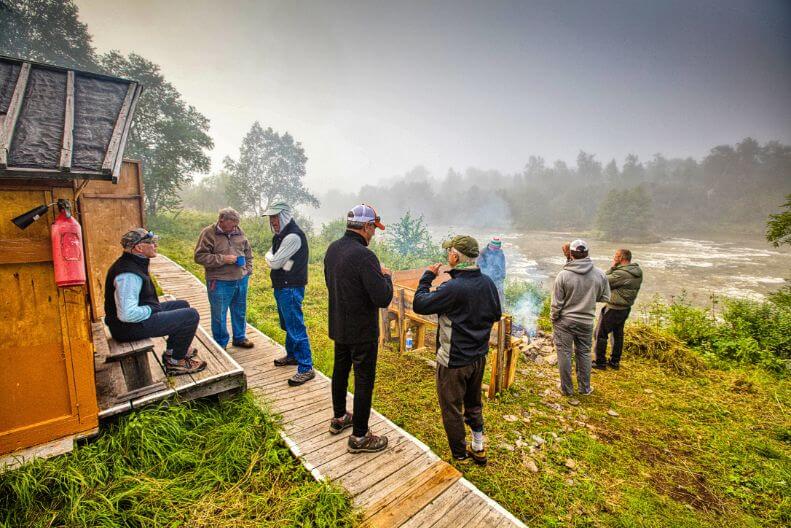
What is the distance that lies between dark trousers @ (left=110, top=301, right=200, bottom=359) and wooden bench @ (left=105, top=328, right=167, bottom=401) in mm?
89

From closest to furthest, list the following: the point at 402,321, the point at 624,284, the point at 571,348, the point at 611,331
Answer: the point at 571,348
the point at 624,284
the point at 611,331
the point at 402,321

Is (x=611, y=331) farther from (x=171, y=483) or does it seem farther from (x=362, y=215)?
(x=171, y=483)

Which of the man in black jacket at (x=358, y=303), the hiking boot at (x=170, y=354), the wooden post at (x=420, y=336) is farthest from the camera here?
the wooden post at (x=420, y=336)

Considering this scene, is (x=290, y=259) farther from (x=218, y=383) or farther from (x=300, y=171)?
(x=300, y=171)

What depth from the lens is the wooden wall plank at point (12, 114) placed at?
2.02 meters

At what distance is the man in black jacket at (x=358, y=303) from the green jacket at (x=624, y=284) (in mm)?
4689

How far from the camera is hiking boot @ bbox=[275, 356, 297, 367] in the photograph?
14.7 feet

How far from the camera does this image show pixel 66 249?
7.59 ft

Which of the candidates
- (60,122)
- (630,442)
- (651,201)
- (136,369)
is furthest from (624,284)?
(651,201)

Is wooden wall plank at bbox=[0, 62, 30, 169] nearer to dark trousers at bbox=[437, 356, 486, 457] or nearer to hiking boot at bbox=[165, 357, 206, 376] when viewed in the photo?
hiking boot at bbox=[165, 357, 206, 376]

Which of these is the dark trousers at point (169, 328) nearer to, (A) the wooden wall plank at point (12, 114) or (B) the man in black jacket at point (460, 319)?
(A) the wooden wall plank at point (12, 114)

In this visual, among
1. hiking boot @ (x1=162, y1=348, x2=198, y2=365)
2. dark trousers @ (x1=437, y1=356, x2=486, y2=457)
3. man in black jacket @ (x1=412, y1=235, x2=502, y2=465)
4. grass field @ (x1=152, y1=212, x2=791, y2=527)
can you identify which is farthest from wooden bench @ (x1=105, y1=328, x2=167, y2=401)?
dark trousers @ (x1=437, y1=356, x2=486, y2=457)

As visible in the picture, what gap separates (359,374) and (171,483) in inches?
65.7

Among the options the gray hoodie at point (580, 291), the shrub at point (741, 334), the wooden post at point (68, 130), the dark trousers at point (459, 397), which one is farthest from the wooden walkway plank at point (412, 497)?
the shrub at point (741, 334)
